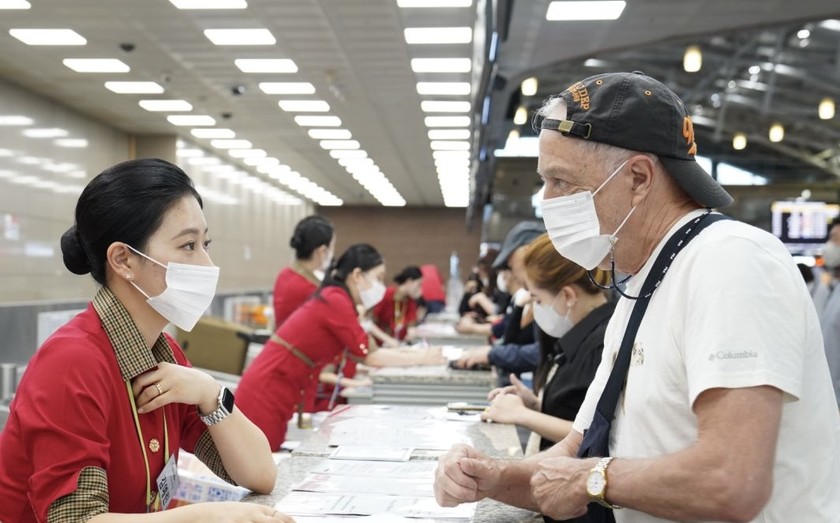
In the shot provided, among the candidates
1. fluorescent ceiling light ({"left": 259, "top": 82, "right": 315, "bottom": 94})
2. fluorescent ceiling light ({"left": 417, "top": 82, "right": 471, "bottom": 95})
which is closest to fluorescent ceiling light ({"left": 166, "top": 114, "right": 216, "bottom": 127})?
fluorescent ceiling light ({"left": 259, "top": 82, "right": 315, "bottom": 94})

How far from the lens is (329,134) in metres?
13.4

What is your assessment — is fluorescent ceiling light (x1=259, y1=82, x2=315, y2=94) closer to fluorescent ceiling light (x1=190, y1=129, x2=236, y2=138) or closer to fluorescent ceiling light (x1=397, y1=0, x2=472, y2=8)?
fluorescent ceiling light (x1=397, y1=0, x2=472, y2=8)

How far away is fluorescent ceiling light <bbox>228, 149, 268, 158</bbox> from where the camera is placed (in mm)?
15711

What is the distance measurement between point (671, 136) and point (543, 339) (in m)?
2.06

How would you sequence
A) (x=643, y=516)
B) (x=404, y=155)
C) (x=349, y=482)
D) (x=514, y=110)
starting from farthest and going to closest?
(x=404, y=155), (x=514, y=110), (x=349, y=482), (x=643, y=516)

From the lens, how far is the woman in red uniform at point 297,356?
4.21 meters

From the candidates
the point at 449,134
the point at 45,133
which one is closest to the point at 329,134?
the point at 449,134

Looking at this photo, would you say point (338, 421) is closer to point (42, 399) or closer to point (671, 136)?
point (42, 399)

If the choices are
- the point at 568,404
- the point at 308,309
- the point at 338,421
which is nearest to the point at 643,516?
the point at 568,404

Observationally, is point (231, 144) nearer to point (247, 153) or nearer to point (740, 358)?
point (247, 153)

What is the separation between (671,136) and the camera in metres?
1.42

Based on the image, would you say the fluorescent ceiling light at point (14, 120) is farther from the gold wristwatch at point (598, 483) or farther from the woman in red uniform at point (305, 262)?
the gold wristwatch at point (598, 483)

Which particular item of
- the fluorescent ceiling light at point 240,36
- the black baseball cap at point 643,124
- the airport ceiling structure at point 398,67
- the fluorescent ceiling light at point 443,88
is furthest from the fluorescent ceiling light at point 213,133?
the black baseball cap at point 643,124

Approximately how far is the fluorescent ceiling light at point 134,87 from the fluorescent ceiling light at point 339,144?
13.0ft
